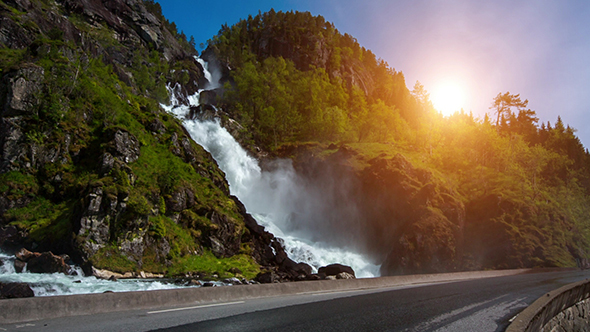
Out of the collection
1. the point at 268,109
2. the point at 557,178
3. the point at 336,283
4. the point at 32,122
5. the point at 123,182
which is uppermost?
the point at 268,109

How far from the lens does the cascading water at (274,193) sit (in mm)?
45781

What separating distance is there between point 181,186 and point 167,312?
2535 centimetres

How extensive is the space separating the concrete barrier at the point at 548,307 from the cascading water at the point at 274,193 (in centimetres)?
2974

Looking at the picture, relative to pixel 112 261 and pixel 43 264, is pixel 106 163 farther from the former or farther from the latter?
pixel 43 264

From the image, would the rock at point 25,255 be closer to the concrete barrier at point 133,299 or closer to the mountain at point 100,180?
the mountain at point 100,180

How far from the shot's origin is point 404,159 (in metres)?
47.2

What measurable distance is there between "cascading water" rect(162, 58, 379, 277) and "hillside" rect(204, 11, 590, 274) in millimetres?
2354

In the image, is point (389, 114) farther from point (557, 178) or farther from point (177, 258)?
point (177, 258)

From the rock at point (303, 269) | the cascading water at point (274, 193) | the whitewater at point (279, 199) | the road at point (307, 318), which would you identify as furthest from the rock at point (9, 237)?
the cascading water at point (274, 193)

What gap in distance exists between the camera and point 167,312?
Answer: 342 inches

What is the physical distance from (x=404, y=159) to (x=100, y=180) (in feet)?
119

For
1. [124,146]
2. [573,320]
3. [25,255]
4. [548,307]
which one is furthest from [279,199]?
[548,307]

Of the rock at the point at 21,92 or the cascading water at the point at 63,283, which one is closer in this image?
the cascading water at the point at 63,283

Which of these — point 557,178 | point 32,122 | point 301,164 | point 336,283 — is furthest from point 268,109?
point 557,178
